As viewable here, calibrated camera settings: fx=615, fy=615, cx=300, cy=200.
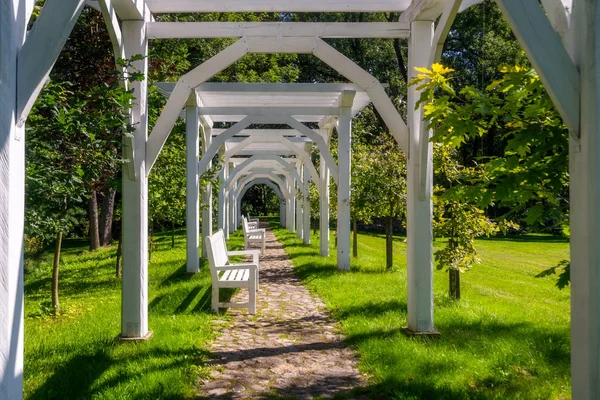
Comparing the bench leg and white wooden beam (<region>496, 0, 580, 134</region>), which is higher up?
white wooden beam (<region>496, 0, 580, 134</region>)

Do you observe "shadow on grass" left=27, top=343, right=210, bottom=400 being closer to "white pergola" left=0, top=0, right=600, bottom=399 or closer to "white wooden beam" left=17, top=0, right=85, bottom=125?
"white pergola" left=0, top=0, right=600, bottom=399

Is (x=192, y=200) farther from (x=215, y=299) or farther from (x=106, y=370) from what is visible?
(x=106, y=370)

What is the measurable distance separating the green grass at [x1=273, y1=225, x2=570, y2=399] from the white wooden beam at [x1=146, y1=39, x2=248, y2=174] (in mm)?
2568

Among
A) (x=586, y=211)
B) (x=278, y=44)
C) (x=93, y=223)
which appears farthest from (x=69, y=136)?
(x=93, y=223)

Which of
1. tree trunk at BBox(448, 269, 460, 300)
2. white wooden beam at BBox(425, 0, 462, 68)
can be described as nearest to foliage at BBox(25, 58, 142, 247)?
white wooden beam at BBox(425, 0, 462, 68)

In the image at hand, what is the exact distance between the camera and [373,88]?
599 cm

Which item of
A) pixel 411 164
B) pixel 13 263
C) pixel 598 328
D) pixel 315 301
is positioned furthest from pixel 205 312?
pixel 598 328

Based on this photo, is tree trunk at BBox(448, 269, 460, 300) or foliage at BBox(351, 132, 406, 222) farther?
foliage at BBox(351, 132, 406, 222)

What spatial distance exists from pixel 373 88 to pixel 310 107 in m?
5.71

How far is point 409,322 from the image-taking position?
5.95 m

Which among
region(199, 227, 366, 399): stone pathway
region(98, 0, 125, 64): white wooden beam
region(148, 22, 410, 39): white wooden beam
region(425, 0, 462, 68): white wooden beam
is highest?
region(148, 22, 410, 39): white wooden beam

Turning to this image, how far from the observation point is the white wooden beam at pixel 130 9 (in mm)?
5164

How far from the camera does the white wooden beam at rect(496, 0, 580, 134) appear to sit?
2.65 m

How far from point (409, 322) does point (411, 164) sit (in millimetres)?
1530
